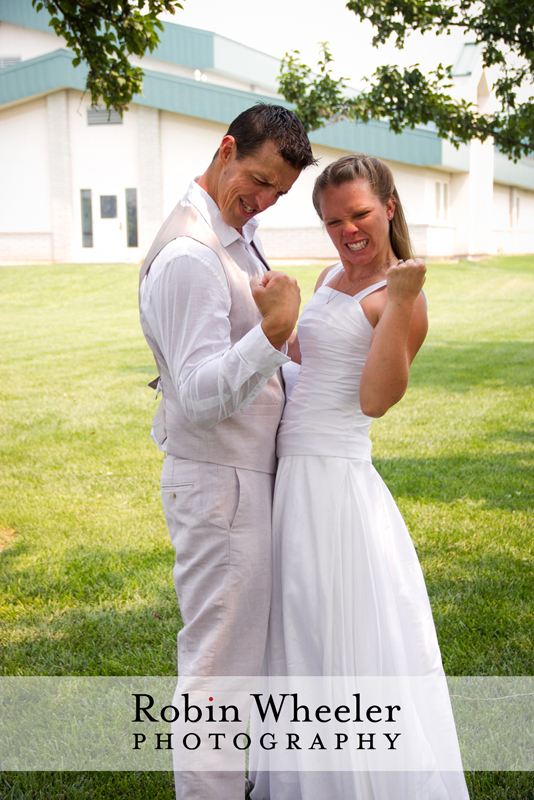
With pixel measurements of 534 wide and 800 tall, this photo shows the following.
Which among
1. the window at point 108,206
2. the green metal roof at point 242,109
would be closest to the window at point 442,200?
the green metal roof at point 242,109

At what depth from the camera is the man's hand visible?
2100 millimetres

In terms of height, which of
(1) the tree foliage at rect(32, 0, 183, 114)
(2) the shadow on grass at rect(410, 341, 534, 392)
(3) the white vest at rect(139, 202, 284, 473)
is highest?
(1) the tree foliage at rect(32, 0, 183, 114)

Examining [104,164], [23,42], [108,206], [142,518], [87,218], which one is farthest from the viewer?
[23,42]

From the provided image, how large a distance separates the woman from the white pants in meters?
0.18

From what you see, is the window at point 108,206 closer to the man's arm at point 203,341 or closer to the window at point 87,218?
the window at point 87,218

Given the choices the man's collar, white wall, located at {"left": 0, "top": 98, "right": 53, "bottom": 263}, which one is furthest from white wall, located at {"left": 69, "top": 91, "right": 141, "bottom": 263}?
the man's collar

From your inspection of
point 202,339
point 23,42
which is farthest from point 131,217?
point 202,339

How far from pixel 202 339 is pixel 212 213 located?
51cm

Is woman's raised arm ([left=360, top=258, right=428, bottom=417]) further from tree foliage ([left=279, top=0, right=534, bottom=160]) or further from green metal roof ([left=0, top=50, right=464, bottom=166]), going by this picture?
green metal roof ([left=0, top=50, right=464, bottom=166])

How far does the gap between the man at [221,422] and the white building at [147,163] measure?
2619cm

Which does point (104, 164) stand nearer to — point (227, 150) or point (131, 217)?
point (131, 217)

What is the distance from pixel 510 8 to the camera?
32.7 feet

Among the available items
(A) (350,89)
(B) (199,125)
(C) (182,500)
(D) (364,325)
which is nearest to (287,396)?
(D) (364,325)

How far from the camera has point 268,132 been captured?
2.35 metres
